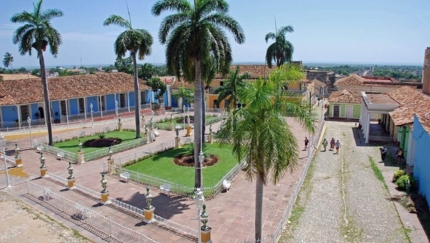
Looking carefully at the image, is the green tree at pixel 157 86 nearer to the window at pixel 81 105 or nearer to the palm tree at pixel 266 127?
the window at pixel 81 105

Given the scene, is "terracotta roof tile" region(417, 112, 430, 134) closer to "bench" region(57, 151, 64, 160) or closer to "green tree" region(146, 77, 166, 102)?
"bench" region(57, 151, 64, 160)

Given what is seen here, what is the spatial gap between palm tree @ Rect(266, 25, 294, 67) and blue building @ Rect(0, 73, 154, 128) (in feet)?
50.6

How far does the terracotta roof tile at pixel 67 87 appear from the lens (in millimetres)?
29406

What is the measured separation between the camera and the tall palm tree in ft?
45.6

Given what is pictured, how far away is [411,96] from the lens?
2714 centimetres

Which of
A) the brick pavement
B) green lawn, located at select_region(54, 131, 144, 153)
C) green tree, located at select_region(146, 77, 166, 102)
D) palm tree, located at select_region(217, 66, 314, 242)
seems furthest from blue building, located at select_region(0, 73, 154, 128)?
palm tree, located at select_region(217, 66, 314, 242)

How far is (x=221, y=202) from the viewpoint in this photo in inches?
559

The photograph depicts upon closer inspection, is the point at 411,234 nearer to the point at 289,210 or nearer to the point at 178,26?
the point at 289,210

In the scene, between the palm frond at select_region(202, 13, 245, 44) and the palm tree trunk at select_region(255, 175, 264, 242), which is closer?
the palm tree trunk at select_region(255, 175, 264, 242)

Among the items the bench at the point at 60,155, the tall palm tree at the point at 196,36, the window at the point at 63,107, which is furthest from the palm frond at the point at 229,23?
the window at the point at 63,107

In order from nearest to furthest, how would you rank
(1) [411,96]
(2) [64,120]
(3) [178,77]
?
1. (3) [178,77]
2. (1) [411,96]
3. (2) [64,120]

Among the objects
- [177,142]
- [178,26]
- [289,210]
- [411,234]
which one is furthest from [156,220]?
[177,142]

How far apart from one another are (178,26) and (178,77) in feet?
7.63

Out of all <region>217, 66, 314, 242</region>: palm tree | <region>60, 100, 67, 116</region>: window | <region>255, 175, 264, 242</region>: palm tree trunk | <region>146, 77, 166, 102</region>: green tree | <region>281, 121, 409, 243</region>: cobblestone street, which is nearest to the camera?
<region>217, 66, 314, 242</region>: palm tree
